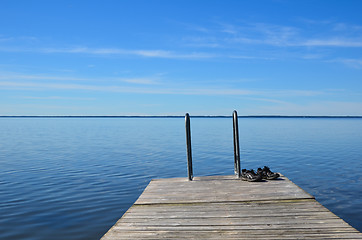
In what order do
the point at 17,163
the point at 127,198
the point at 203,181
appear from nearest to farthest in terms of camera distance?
the point at 203,181 < the point at 127,198 < the point at 17,163

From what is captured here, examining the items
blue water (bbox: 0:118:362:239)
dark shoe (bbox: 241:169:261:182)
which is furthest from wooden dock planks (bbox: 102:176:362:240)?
blue water (bbox: 0:118:362:239)

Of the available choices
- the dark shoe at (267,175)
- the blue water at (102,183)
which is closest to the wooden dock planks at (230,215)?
the dark shoe at (267,175)

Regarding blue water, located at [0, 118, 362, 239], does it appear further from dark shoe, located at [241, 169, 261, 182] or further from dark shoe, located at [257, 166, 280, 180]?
dark shoe, located at [241, 169, 261, 182]

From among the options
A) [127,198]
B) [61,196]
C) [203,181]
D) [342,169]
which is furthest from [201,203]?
[342,169]

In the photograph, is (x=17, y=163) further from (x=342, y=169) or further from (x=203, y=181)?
(x=342, y=169)

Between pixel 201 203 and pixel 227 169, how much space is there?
13.5 meters

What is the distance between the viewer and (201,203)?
27.2ft

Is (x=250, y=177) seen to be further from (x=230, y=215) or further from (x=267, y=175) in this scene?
(x=230, y=215)

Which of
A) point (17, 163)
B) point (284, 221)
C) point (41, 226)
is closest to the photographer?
point (284, 221)

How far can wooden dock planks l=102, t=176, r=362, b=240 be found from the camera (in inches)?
240

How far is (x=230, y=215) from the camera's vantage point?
23.6 ft

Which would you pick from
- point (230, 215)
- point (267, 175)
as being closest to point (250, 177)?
point (267, 175)

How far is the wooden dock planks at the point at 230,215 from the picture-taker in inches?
240

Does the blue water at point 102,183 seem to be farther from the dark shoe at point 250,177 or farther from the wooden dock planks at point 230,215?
the dark shoe at point 250,177
